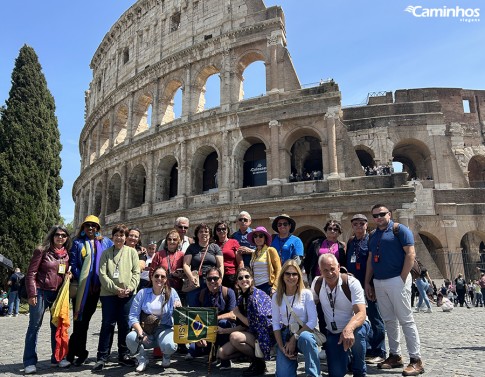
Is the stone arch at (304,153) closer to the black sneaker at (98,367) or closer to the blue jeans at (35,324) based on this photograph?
the blue jeans at (35,324)

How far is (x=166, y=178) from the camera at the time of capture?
67.2 ft

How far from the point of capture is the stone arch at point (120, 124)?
23913 mm

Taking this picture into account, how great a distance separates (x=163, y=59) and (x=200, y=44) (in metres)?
2.69

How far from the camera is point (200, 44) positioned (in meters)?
19.8

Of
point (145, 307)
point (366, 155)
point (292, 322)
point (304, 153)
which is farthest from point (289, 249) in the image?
point (366, 155)

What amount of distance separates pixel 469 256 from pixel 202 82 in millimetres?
17386

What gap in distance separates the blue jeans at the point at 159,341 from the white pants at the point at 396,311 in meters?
2.75

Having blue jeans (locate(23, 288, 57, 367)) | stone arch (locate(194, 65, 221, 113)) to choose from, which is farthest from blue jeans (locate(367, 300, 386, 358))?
stone arch (locate(194, 65, 221, 113))

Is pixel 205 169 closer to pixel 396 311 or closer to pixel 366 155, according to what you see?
pixel 366 155

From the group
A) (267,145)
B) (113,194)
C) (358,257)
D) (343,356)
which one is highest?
(267,145)

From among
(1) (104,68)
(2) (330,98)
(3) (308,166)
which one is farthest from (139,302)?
(1) (104,68)

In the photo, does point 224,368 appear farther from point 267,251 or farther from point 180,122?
point 180,122

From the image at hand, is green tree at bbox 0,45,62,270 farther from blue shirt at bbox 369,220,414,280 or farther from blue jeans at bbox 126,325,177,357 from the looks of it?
blue shirt at bbox 369,220,414,280

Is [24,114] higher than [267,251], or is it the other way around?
[24,114]
